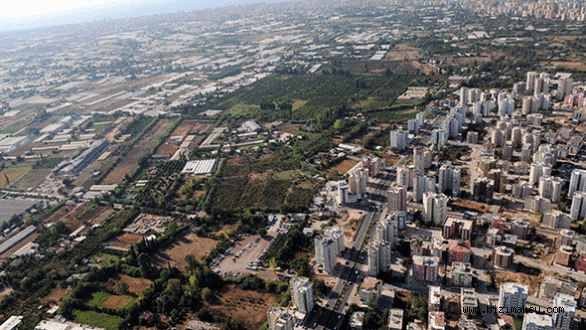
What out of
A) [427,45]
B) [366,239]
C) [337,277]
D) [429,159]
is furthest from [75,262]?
[427,45]

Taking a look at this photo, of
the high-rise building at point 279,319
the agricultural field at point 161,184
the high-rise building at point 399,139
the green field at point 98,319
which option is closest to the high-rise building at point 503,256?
the high-rise building at point 279,319

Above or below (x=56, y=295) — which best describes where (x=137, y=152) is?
above

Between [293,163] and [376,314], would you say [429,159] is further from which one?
[376,314]

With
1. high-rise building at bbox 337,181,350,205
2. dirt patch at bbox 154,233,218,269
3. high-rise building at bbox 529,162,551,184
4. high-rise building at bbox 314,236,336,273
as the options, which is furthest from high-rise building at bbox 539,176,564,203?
dirt patch at bbox 154,233,218,269

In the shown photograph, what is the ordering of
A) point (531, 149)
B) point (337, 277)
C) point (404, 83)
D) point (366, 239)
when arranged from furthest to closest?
point (404, 83) → point (531, 149) → point (366, 239) → point (337, 277)

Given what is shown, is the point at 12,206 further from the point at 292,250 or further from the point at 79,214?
the point at 292,250

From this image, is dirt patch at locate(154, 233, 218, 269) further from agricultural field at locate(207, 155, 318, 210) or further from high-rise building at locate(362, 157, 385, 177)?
high-rise building at locate(362, 157, 385, 177)

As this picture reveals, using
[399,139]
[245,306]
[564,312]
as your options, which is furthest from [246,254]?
[399,139]
